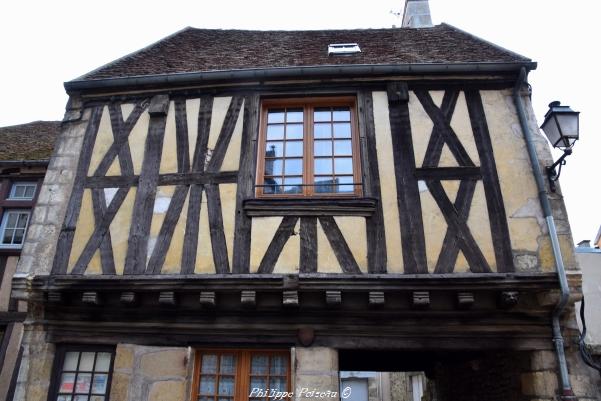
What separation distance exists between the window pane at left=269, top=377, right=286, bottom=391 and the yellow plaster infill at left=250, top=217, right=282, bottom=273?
3.15 feet

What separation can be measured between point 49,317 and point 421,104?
413 cm

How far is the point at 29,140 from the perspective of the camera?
313 inches

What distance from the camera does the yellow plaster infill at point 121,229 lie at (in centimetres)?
416

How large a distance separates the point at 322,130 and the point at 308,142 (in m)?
0.21

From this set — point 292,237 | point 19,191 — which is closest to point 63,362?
point 292,237

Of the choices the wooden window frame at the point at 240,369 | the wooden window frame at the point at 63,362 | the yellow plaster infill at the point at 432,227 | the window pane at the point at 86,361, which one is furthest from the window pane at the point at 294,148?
the window pane at the point at 86,361

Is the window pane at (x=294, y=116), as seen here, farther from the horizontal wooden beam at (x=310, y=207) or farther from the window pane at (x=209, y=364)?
the window pane at (x=209, y=364)

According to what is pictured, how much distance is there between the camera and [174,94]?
4883 mm

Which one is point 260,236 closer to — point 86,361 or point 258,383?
point 258,383

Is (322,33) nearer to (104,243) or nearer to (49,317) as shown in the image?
(104,243)

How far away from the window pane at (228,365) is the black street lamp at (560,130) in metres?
3.32

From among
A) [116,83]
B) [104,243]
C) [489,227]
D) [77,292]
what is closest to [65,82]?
[116,83]

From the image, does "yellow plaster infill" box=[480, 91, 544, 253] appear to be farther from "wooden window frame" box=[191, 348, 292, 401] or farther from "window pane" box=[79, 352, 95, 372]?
"window pane" box=[79, 352, 95, 372]

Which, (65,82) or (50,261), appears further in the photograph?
(65,82)
